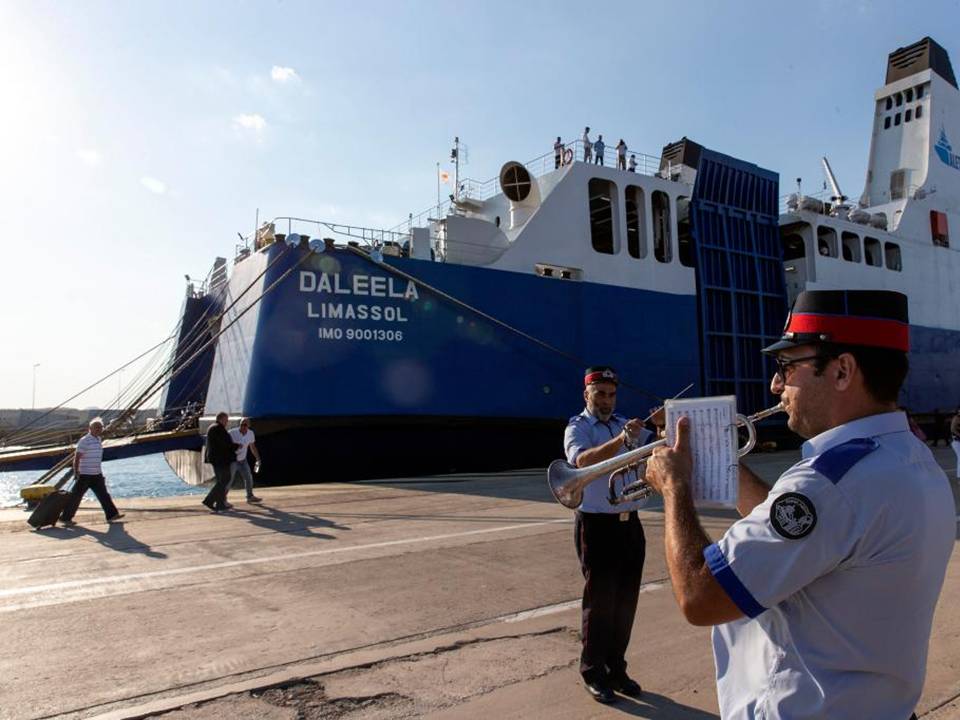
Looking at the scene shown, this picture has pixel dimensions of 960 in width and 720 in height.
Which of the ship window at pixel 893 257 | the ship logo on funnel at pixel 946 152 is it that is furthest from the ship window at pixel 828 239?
the ship logo on funnel at pixel 946 152

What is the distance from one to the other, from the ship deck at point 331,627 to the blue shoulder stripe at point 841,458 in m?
2.28

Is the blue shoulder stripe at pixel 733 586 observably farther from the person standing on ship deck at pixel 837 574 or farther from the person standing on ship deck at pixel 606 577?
the person standing on ship deck at pixel 606 577

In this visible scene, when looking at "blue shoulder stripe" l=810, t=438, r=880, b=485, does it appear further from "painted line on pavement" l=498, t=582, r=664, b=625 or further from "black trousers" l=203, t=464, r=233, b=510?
"black trousers" l=203, t=464, r=233, b=510

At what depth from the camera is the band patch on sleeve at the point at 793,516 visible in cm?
137

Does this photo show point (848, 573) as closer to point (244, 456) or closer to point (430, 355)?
point (244, 456)

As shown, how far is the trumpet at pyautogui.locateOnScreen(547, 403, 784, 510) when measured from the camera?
1.84 m

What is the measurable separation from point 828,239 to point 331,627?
2089cm

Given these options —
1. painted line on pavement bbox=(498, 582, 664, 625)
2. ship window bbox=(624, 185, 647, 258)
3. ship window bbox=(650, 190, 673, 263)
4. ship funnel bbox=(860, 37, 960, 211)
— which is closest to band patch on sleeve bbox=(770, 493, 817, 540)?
painted line on pavement bbox=(498, 582, 664, 625)

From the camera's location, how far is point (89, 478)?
9.11m

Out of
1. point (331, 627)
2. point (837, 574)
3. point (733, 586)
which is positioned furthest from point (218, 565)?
point (837, 574)

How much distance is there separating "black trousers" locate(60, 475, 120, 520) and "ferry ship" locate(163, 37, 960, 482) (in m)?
3.51

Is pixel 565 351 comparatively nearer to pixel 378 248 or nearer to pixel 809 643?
pixel 378 248

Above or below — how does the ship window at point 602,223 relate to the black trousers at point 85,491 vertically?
above

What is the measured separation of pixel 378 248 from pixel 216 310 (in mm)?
5200
